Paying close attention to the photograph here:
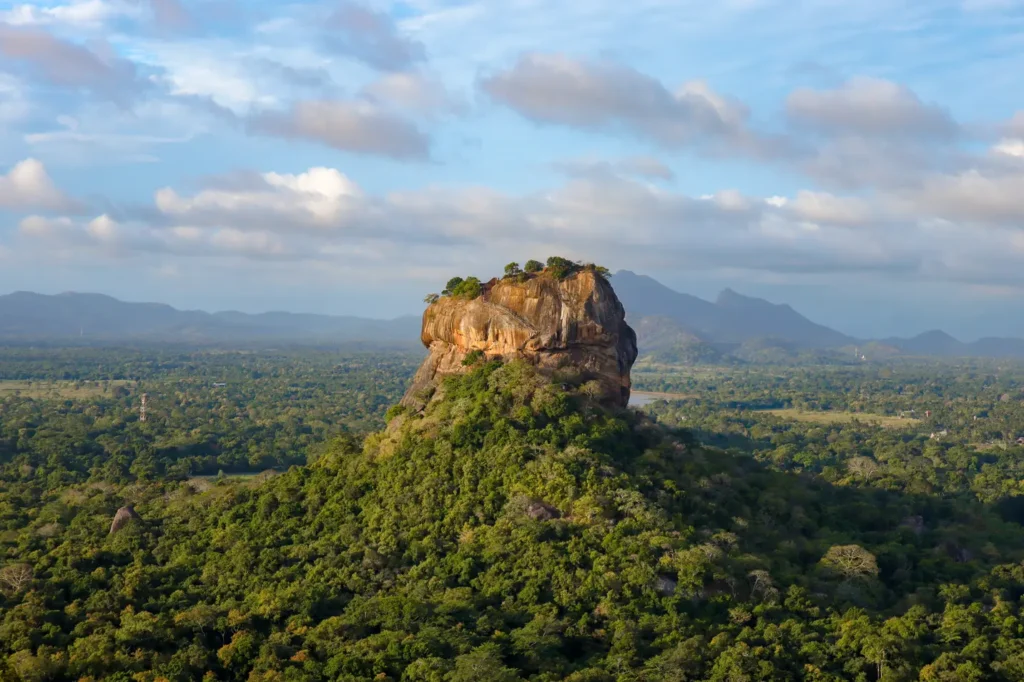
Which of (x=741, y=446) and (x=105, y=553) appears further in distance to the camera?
(x=741, y=446)

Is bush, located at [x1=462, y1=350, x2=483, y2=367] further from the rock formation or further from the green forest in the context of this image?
the rock formation

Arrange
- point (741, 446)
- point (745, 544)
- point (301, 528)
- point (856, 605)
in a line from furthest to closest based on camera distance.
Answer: point (741, 446)
point (301, 528)
point (745, 544)
point (856, 605)

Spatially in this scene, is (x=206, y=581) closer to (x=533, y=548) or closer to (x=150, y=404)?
(x=533, y=548)

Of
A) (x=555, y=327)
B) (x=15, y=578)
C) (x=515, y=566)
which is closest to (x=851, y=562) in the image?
(x=515, y=566)

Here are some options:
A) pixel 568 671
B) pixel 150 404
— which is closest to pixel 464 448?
pixel 568 671

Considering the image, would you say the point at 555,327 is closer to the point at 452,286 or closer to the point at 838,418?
the point at 452,286

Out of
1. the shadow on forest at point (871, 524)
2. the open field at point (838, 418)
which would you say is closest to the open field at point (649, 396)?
the open field at point (838, 418)
